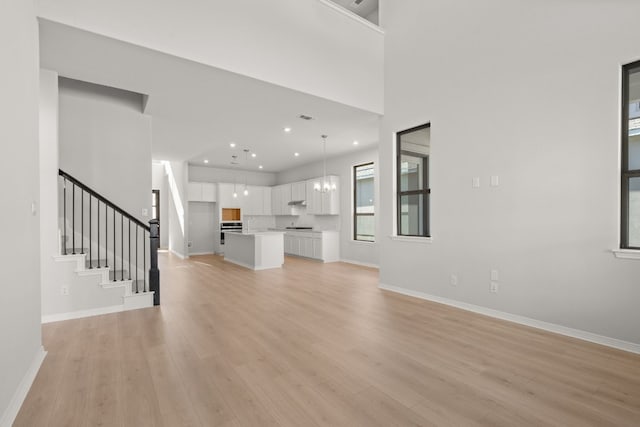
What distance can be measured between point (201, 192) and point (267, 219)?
8.50ft

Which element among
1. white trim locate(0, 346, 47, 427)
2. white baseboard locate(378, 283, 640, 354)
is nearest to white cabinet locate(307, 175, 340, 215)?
white baseboard locate(378, 283, 640, 354)

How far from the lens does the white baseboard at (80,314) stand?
3624 mm

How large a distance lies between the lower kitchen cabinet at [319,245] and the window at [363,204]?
0.70 metres

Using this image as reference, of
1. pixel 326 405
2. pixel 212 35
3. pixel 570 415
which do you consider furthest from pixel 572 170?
pixel 212 35

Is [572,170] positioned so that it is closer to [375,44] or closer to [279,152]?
[375,44]

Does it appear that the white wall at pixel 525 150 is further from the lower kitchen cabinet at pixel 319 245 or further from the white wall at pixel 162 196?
the white wall at pixel 162 196

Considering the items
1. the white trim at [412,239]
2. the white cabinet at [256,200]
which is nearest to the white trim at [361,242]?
the white trim at [412,239]

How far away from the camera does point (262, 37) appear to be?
3834 millimetres

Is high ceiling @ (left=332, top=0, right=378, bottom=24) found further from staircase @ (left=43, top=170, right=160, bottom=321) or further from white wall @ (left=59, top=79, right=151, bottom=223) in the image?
staircase @ (left=43, top=170, right=160, bottom=321)

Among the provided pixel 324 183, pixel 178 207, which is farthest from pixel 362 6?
pixel 178 207

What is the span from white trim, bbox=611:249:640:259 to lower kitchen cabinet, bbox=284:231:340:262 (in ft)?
20.7

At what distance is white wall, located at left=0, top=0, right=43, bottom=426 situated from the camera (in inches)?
71.7

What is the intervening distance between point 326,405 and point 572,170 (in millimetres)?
3267

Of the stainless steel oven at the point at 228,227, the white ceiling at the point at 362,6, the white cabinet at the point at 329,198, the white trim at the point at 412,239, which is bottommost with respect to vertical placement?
the stainless steel oven at the point at 228,227
